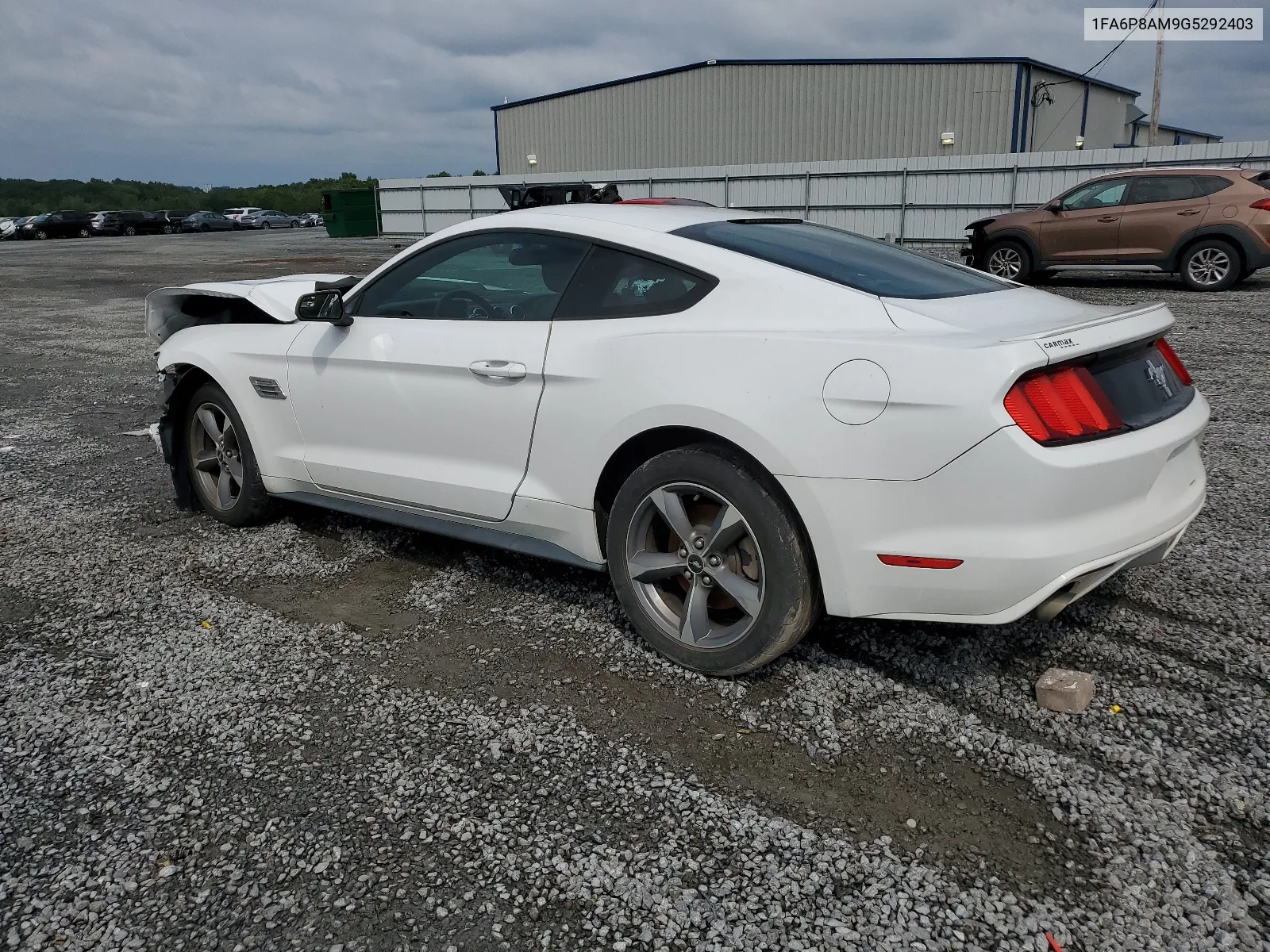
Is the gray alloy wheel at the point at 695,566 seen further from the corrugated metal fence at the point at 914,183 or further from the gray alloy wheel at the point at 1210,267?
the corrugated metal fence at the point at 914,183

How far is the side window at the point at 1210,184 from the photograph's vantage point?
1302cm

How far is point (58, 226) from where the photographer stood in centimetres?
4878

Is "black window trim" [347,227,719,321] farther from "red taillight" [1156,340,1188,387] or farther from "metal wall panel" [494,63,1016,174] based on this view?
"metal wall panel" [494,63,1016,174]

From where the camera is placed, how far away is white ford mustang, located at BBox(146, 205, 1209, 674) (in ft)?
8.89

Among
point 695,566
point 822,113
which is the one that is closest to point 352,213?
point 822,113

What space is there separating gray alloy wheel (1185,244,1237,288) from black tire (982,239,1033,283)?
2.15m

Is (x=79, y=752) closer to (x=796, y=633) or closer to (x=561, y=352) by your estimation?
(x=561, y=352)

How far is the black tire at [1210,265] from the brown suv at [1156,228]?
0.03 feet

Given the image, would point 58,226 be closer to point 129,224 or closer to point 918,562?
point 129,224

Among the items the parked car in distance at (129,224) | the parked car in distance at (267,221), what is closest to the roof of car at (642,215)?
the parked car in distance at (129,224)

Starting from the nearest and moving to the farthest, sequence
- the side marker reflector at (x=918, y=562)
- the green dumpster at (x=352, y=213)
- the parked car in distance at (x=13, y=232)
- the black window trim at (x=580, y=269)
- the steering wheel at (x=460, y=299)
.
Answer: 1. the side marker reflector at (x=918, y=562)
2. the black window trim at (x=580, y=269)
3. the steering wheel at (x=460, y=299)
4. the green dumpster at (x=352, y=213)
5. the parked car in distance at (x=13, y=232)

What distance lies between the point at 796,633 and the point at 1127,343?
51.6 inches

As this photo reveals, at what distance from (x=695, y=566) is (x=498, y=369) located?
1019 mm

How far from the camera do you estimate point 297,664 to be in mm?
3482
